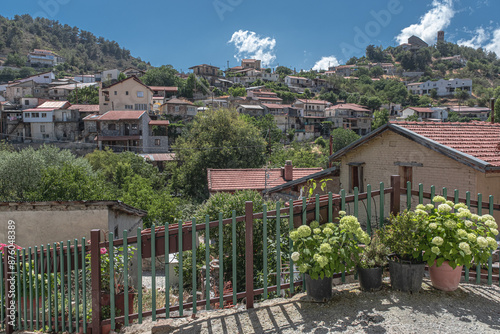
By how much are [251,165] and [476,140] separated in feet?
87.1

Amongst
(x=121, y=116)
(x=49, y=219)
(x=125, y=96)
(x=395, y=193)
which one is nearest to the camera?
(x=395, y=193)

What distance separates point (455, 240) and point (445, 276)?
0.59 metres

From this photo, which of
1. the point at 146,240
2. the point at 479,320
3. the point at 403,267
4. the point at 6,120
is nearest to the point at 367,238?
the point at 403,267

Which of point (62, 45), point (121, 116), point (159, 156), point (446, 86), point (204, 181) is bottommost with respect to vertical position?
point (204, 181)

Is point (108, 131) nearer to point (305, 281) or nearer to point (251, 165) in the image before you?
point (251, 165)

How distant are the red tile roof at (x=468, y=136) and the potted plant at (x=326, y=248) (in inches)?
298

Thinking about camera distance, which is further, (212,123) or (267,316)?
(212,123)

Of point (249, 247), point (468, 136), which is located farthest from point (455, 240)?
point (468, 136)

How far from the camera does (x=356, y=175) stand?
49.6ft

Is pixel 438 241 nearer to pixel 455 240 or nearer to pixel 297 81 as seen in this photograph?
pixel 455 240

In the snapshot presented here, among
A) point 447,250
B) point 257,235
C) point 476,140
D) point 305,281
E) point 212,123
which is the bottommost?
point 257,235

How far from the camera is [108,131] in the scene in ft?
182

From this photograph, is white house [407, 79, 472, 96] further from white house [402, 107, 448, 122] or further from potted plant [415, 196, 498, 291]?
potted plant [415, 196, 498, 291]

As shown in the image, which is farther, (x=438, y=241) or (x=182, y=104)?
(x=182, y=104)
